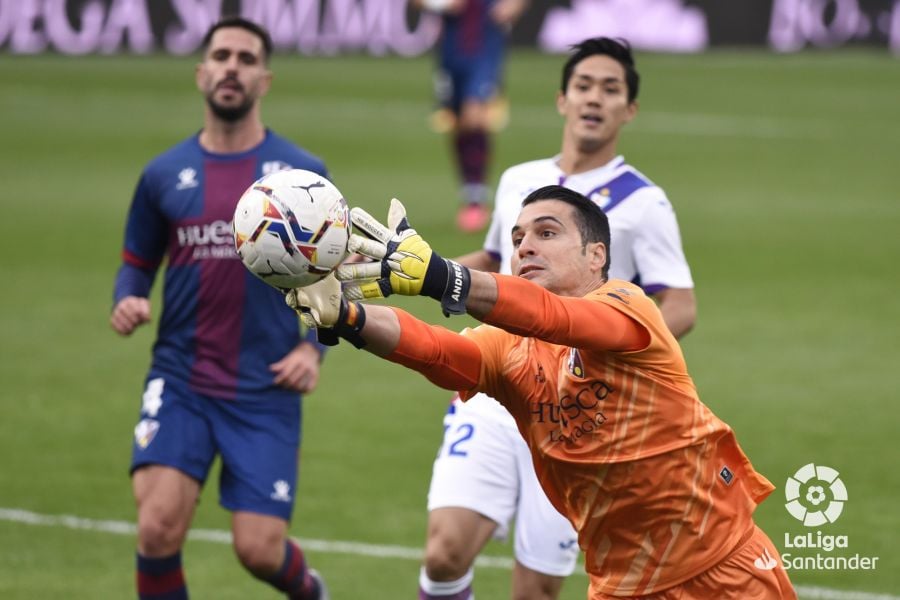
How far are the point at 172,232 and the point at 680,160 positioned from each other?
16.8 metres

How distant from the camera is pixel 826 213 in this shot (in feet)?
63.5

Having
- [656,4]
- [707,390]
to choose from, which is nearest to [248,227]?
[707,390]

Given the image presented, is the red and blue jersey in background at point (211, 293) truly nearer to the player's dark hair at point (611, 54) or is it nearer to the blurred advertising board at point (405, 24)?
the player's dark hair at point (611, 54)

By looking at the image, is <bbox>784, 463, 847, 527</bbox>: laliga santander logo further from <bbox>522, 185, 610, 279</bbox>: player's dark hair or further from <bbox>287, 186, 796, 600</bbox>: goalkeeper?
<bbox>522, 185, 610, 279</bbox>: player's dark hair

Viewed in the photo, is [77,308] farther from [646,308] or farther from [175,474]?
[646,308]

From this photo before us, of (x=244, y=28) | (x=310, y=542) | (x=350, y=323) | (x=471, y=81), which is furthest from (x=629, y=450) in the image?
(x=471, y=81)

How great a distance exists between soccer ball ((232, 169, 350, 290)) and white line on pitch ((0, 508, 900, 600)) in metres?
4.20

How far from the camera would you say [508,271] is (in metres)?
7.06

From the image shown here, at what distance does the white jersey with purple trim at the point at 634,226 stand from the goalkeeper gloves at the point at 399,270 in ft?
7.64

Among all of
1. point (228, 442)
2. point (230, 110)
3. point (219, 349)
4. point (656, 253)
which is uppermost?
point (230, 110)

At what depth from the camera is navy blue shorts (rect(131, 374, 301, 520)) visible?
702 centimetres

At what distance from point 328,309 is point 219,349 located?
276 centimetres

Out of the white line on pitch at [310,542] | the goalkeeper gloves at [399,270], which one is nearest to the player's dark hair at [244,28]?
the white line on pitch at [310,542]

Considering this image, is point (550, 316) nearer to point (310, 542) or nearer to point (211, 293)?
point (211, 293)
